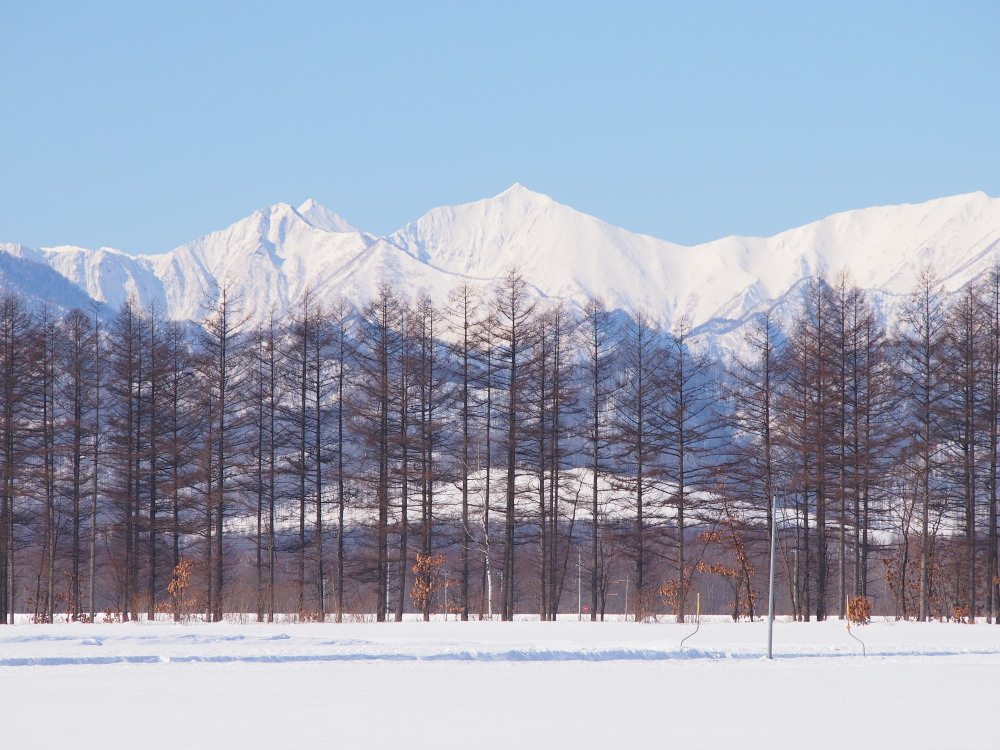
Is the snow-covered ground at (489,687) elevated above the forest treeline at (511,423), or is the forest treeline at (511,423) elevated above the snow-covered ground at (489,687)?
the forest treeline at (511,423)

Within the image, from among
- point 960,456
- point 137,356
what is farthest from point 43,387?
point 960,456

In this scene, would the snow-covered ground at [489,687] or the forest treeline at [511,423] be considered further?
the forest treeline at [511,423]

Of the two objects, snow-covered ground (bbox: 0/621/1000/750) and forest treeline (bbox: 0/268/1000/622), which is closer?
snow-covered ground (bbox: 0/621/1000/750)

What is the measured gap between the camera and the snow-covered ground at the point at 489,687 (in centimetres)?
1333

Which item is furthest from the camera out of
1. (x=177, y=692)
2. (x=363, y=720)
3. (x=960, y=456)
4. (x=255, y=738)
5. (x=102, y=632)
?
(x=960, y=456)

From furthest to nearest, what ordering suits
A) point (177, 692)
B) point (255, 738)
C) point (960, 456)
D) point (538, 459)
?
1. point (538, 459)
2. point (960, 456)
3. point (177, 692)
4. point (255, 738)

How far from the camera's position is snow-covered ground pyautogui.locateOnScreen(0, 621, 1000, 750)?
1333 centimetres

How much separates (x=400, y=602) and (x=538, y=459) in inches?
304

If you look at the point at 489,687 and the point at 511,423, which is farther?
the point at 511,423

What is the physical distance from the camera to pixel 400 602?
134 feet

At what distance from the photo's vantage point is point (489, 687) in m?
18.6

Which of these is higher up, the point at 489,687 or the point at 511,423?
the point at 511,423

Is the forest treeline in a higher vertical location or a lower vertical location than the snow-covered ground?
higher

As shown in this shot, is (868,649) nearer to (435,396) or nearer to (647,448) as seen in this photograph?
(647,448)
